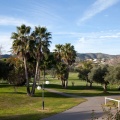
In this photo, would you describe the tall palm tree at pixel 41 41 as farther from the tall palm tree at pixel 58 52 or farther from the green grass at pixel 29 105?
the tall palm tree at pixel 58 52

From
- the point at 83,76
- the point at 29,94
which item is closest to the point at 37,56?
the point at 29,94

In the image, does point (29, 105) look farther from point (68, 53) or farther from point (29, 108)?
point (68, 53)

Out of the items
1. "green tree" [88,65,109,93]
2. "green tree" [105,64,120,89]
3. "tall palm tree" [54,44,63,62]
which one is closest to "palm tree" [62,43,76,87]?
"tall palm tree" [54,44,63,62]

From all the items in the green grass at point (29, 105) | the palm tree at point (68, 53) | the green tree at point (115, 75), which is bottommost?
the green grass at point (29, 105)

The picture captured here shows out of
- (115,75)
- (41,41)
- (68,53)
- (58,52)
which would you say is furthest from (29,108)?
(58,52)

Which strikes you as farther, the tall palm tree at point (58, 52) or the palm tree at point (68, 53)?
the tall palm tree at point (58, 52)

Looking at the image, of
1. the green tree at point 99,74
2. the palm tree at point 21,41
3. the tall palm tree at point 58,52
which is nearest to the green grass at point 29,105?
the palm tree at point 21,41

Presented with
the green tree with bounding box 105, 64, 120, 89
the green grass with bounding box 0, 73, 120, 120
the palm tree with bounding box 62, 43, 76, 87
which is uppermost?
the palm tree with bounding box 62, 43, 76, 87

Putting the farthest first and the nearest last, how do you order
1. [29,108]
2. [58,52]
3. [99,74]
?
[58,52]
[99,74]
[29,108]

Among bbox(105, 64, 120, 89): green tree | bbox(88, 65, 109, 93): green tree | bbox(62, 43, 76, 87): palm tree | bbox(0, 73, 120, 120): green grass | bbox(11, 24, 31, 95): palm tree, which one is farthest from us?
bbox(62, 43, 76, 87): palm tree

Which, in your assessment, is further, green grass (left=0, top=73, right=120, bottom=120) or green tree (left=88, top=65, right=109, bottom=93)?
green tree (left=88, top=65, right=109, bottom=93)

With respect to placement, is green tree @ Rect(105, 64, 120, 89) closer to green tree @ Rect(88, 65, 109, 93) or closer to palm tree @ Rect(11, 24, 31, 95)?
green tree @ Rect(88, 65, 109, 93)

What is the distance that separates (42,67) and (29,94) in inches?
782

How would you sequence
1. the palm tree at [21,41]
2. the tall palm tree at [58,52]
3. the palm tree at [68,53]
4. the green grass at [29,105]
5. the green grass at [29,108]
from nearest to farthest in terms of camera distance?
1. the green grass at [29,108]
2. the green grass at [29,105]
3. the palm tree at [21,41]
4. the palm tree at [68,53]
5. the tall palm tree at [58,52]
